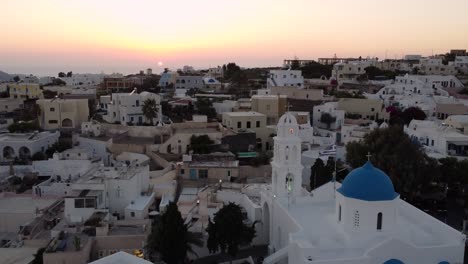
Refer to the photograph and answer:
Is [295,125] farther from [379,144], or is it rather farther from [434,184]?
[434,184]

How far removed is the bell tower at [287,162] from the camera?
2238 centimetres

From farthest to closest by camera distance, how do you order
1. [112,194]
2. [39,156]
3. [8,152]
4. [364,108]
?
1. [364,108]
2. [8,152]
3. [39,156]
4. [112,194]

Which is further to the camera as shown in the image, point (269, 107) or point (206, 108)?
point (206, 108)

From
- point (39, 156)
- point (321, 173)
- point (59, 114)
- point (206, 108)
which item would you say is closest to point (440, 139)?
point (321, 173)

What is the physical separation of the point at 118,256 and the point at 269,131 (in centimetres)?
2601

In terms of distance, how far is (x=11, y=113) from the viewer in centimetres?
5225

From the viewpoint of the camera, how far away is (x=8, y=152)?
3722 cm

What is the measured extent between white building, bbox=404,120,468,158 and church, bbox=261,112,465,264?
15402 mm

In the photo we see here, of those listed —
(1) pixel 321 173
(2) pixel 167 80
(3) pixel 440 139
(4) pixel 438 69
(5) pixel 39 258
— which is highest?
(4) pixel 438 69

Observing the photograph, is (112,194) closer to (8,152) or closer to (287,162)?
(287,162)

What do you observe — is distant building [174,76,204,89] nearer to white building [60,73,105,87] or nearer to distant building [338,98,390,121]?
white building [60,73,105,87]

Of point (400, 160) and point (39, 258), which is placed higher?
point (400, 160)

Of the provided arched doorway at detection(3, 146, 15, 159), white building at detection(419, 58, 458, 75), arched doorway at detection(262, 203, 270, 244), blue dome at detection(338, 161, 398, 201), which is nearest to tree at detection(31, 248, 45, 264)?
arched doorway at detection(262, 203, 270, 244)

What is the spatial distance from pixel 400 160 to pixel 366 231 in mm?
10692
